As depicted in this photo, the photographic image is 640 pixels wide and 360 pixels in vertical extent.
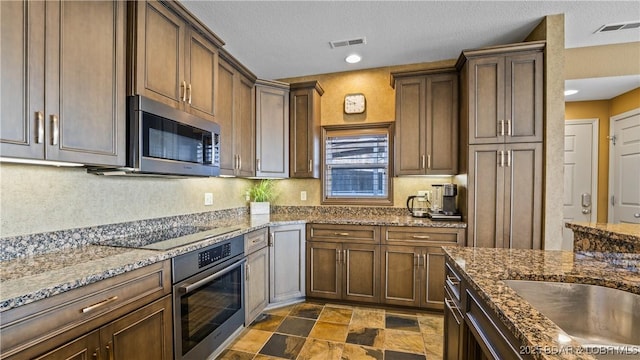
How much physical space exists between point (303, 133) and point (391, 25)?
1.45 meters

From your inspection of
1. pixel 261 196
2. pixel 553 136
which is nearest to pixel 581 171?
pixel 553 136

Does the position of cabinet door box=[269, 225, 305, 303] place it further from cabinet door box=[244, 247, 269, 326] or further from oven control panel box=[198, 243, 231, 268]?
oven control panel box=[198, 243, 231, 268]

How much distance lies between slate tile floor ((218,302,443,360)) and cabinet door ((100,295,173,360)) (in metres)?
0.72

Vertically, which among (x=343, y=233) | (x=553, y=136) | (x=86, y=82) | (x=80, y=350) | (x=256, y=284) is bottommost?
(x=256, y=284)

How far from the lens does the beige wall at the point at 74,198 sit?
1.41 meters

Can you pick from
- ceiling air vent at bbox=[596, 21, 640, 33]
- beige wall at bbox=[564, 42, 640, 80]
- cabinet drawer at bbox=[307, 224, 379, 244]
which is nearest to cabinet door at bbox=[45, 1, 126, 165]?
cabinet drawer at bbox=[307, 224, 379, 244]

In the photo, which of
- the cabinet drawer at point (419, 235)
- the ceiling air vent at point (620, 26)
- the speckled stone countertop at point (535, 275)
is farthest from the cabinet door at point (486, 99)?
the speckled stone countertop at point (535, 275)

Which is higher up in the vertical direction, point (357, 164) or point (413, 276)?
point (357, 164)

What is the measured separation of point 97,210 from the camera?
1.79 metres

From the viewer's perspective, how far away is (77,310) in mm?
1101

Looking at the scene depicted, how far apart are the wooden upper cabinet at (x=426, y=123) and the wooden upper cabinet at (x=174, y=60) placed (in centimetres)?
192

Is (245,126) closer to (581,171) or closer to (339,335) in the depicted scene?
(339,335)

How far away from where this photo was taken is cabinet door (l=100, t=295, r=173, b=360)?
1.24 meters

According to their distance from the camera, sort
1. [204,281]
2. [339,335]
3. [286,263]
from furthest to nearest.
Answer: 1. [286,263]
2. [339,335]
3. [204,281]
